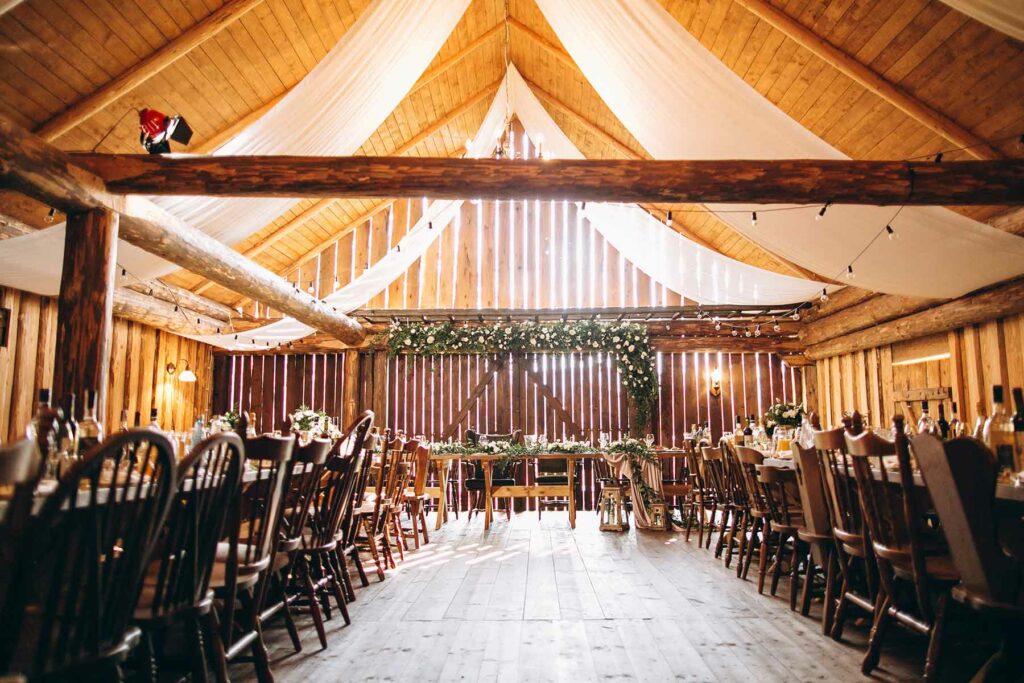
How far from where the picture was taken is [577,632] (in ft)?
11.1

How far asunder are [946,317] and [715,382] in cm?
420

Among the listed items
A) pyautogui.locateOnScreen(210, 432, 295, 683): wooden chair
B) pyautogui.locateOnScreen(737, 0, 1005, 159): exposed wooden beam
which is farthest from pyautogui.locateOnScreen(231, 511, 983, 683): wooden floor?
pyautogui.locateOnScreen(737, 0, 1005, 159): exposed wooden beam

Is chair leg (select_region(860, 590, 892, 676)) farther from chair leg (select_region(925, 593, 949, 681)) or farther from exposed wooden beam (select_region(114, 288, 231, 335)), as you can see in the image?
exposed wooden beam (select_region(114, 288, 231, 335))

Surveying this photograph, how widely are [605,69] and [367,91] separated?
201 centimetres

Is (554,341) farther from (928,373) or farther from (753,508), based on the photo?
(753,508)

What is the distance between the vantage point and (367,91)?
18.0ft

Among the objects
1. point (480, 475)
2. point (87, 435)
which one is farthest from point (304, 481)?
point (480, 475)

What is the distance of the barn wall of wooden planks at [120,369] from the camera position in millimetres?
6965

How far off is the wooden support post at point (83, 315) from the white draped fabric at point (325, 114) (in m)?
0.92

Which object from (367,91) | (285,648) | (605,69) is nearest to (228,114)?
(367,91)

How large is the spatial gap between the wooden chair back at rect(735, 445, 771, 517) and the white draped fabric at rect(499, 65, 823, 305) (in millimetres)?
3382

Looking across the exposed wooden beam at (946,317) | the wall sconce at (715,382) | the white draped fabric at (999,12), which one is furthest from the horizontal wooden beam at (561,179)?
the wall sconce at (715,382)

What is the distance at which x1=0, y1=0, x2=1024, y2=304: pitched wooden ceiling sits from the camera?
4754 mm

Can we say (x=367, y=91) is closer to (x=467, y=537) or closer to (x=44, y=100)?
(x=44, y=100)
